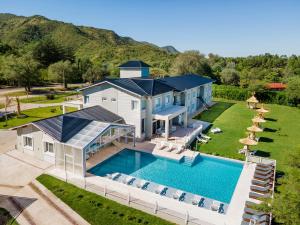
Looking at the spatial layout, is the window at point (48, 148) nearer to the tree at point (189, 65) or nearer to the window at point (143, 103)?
the window at point (143, 103)

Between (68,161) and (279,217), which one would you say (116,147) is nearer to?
(68,161)

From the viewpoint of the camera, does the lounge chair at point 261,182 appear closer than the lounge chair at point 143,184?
No

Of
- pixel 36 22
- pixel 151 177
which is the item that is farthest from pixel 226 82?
pixel 36 22

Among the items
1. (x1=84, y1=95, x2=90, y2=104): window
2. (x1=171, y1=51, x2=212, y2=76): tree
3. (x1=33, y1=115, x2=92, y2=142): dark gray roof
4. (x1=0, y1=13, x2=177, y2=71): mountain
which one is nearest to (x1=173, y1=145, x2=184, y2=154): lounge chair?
(x1=33, y1=115, x2=92, y2=142): dark gray roof

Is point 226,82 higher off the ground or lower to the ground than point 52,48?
lower

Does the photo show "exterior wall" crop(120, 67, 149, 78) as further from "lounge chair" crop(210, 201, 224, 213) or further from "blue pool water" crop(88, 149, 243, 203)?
"lounge chair" crop(210, 201, 224, 213)

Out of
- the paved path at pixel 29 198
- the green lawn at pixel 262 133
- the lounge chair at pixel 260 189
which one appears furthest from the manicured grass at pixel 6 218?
the green lawn at pixel 262 133
